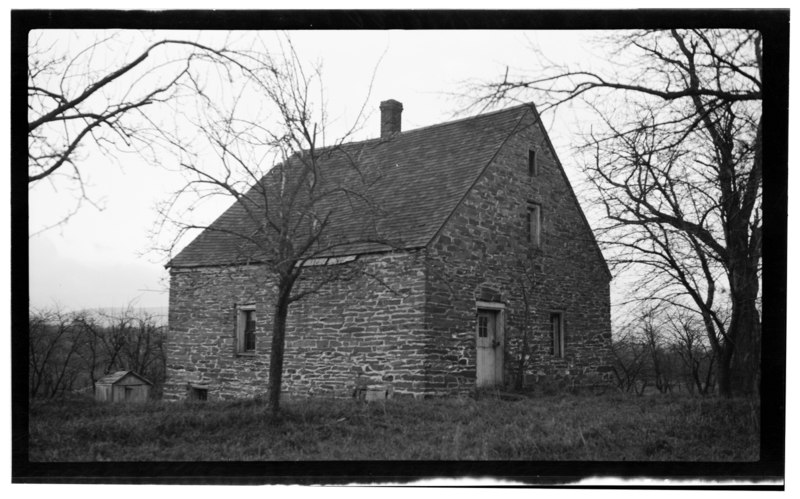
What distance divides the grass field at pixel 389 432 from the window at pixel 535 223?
495cm

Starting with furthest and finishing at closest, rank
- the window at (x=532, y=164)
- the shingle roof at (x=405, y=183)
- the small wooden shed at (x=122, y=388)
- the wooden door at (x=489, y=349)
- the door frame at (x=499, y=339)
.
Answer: the window at (x=532, y=164), the small wooden shed at (x=122, y=388), the door frame at (x=499, y=339), the wooden door at (x=489, y=349), the shingle roof at (x=405, y=183)

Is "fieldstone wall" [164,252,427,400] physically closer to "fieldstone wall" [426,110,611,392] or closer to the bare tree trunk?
"fieldstone wall" [426,110,611,392]

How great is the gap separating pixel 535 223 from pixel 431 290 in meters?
3.89

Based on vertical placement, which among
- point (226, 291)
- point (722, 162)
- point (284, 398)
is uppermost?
point (722, 162)

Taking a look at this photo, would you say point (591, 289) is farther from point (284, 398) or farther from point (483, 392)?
point (284, 398)

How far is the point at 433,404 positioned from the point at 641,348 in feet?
35.8

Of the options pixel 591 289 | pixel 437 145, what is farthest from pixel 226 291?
pixel 591 289

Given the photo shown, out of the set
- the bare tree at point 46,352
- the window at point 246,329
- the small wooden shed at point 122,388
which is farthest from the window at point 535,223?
the bare tree at point 46,352

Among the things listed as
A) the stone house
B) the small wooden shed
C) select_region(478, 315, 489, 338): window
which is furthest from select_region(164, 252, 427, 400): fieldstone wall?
select_region(478, 315, 489, 338): window

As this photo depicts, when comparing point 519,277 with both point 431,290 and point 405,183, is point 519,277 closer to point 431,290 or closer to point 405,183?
point 431,290

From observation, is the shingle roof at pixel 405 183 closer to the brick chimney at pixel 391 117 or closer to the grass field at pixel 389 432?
the brick chimney at pixel 391 117

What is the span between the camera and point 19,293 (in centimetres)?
698

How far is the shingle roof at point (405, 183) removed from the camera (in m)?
13.7

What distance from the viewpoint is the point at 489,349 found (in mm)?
14484
